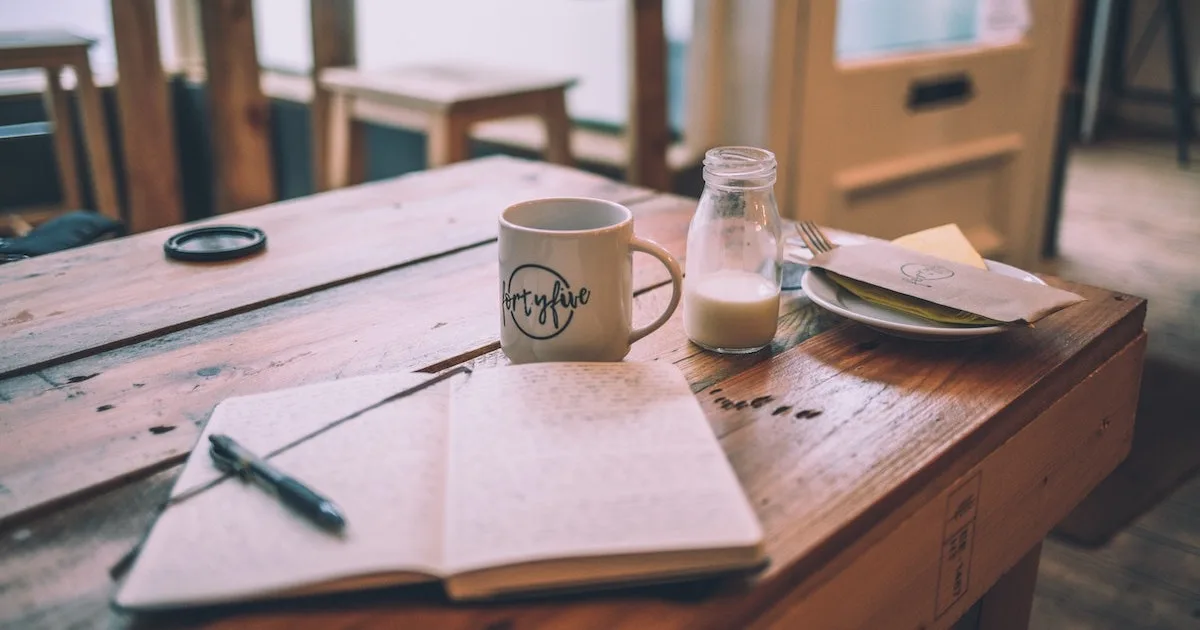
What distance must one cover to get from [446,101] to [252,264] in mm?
1000

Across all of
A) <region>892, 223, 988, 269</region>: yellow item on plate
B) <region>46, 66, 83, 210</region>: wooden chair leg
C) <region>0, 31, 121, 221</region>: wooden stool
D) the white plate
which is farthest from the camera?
<region>46, 66, 83, 210</region>: wooden chair leg

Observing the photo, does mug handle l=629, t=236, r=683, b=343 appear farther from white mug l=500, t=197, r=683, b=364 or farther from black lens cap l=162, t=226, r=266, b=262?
black lens cap l=162, t=226, r=266, b=262

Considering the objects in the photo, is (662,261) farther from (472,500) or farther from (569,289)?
(472,500)

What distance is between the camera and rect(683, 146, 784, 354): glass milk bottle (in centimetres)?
74

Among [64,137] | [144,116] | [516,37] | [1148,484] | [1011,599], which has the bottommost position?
[1148,484]

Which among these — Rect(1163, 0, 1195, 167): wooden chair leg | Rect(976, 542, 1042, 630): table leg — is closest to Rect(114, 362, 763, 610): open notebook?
Rect(976, 542, 1042, 630): table leg

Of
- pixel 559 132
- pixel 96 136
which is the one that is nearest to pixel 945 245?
pixel 559 132

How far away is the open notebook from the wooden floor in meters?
1.05

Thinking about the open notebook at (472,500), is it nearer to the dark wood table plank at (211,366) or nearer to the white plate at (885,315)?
the dark wood table plank at (211,366)

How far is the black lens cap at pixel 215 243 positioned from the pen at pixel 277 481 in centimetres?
46

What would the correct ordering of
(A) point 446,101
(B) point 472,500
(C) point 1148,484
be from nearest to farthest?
(B) point 472,500 < (C) point 1148,484 < (A) point 446,101

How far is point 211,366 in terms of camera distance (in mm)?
748

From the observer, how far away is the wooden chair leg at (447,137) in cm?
194

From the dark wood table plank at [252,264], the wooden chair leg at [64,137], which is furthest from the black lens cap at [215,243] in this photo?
the wooden chair leg at [64,137]
